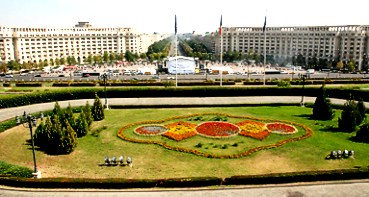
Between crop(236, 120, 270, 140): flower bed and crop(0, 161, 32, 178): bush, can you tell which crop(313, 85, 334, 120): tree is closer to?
crop(236, 120, 270, 140): flower bed

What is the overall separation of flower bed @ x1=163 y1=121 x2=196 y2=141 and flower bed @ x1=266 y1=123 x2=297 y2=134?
25.8 feet

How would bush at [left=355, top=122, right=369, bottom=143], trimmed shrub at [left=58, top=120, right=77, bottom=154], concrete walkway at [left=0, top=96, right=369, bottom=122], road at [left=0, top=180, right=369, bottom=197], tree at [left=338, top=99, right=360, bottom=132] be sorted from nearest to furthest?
road at [left=0, top=180, right=369, bottom=197], trimmed shrub at [left=58, top=120, right=77, bottom=154], bush at [left=355, top=122, right=369, bottom=143], tree at [left=338, top=99, right=360, bottom=132], concrete walkway at [left=0, top=96, right=369, bottom=122]

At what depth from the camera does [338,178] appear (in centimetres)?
2217

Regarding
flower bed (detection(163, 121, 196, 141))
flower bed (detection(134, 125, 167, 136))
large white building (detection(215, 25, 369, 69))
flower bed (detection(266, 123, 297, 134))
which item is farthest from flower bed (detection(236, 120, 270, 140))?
large white building (detection(215, 25, 369, 69))

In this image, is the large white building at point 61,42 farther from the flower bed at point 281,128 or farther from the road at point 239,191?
the road at point 239,191

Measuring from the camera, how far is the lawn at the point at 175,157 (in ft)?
78.4

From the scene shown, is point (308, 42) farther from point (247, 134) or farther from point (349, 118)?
point (247, 134)

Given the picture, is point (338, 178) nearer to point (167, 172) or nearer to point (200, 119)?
point (167, 172)

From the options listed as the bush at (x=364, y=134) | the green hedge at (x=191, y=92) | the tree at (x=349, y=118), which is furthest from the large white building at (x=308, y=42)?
the bush at (x=364, y=134)

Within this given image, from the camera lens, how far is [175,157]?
2650cm

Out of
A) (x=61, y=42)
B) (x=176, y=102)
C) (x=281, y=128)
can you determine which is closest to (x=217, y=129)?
(x=281, y=128)

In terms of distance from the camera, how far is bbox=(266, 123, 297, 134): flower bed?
3297 centimetres

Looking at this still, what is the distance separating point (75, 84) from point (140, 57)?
90.4 meters

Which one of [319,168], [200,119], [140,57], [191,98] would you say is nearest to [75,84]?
[191,98]
